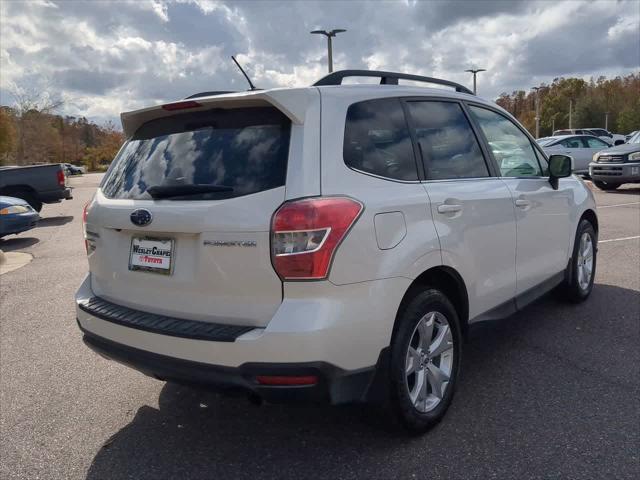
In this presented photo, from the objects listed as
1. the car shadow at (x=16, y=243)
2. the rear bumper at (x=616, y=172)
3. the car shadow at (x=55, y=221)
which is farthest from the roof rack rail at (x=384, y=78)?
the rear bumper at (x=616, y=172)

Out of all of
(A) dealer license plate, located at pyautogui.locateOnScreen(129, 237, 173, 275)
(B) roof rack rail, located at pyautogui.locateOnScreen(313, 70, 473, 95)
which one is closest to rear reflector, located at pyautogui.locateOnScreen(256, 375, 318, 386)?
(A) dealer license plate, located at pyautogui.locateOnScreen(129, 237, 173, 275)

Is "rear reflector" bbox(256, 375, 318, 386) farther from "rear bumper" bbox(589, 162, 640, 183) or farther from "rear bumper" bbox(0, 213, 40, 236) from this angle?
"rear bumper" bbox(589, 162, 640, 183)

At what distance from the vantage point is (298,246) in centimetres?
242

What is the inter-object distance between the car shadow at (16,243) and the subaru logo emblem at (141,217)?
340 inches

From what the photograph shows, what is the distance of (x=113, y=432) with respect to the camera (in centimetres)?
317

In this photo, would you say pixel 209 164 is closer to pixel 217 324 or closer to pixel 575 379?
pixel 217 324

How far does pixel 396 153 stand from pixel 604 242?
6.43m

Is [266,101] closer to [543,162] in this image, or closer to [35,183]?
[543,162]

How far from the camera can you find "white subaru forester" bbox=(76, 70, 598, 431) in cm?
244

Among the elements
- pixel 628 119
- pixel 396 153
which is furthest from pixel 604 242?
pixel 628 119

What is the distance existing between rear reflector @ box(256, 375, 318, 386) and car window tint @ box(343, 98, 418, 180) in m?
0.99

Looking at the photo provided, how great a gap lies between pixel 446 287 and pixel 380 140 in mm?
964

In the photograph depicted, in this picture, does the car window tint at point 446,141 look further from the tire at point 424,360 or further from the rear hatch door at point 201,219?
the rear hatch door at point 201,219

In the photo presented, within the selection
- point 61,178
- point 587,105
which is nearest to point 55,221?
point 61,178
